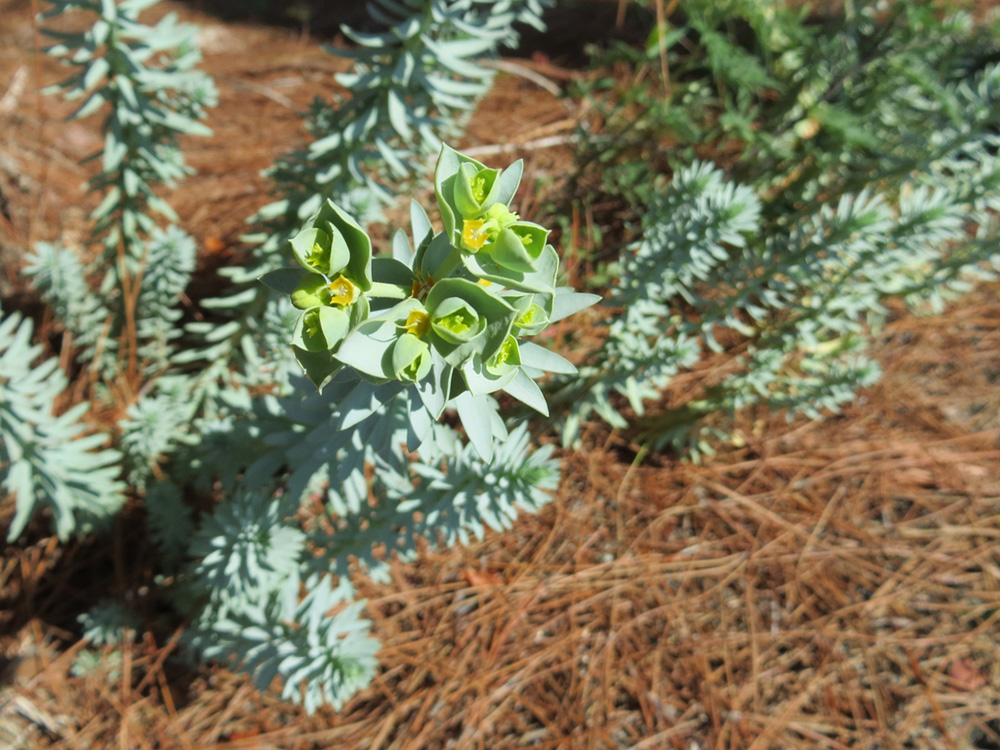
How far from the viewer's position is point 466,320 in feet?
3.58

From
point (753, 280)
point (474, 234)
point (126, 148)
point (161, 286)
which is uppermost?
point (474, 234)

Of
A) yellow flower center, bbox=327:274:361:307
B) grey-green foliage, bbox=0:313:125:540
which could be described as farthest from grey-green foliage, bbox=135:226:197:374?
yellow flower center, bbox=327:274:361:307

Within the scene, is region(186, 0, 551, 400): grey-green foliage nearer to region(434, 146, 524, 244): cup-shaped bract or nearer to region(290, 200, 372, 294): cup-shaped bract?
region(290, 200, 372, 294): cup-shaped bract

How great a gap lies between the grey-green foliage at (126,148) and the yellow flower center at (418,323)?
151cm

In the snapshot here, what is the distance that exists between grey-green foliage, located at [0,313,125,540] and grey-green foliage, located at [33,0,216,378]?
56 cm

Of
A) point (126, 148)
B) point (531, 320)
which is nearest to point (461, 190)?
point (531, 320)

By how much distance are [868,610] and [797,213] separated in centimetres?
167

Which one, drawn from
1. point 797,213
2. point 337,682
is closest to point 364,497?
point 337,682

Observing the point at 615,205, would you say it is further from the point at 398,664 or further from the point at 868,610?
the point at 398,664

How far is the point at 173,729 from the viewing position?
205 centimetres

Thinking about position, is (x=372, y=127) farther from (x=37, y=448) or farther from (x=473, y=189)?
(x=37, y=448)

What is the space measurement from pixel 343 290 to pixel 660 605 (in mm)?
1822

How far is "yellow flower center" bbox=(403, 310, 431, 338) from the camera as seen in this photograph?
3.73ft

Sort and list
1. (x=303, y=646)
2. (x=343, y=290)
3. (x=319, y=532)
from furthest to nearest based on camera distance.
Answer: (x=319, y=532) → (x=303, y=646) → (x=343, y=290)
